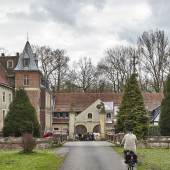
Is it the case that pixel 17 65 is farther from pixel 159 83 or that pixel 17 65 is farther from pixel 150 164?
pixel 150 164

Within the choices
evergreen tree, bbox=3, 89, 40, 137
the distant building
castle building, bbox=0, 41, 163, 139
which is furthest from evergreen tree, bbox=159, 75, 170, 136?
the distant building

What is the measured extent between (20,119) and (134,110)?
10534 mm

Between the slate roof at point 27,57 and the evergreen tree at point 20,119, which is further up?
the slate roof at point 27,57

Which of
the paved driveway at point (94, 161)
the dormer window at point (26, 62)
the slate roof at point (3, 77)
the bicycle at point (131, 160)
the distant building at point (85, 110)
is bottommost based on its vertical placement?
the paved driveway at point (94, 161)

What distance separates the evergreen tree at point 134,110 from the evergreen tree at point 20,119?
27.4 feet

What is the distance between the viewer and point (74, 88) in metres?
99.4

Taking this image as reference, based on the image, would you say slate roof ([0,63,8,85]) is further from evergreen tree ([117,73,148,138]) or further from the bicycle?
the bicycle

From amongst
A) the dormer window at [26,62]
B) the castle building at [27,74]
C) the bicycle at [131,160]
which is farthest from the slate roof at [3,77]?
the bicycle at [131,160]

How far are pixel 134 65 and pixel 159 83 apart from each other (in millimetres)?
5805

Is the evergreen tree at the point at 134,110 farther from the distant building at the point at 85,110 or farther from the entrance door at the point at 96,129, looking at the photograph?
the entrance door at the point at 96,129

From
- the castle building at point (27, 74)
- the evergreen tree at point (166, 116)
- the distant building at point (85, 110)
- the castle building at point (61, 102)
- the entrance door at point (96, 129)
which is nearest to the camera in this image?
the evergreen tree at point (166, 116)

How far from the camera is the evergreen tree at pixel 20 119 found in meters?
47.7

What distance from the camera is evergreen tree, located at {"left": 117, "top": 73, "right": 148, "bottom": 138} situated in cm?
4766

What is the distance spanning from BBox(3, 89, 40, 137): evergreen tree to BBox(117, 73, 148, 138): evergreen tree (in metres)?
8.35
